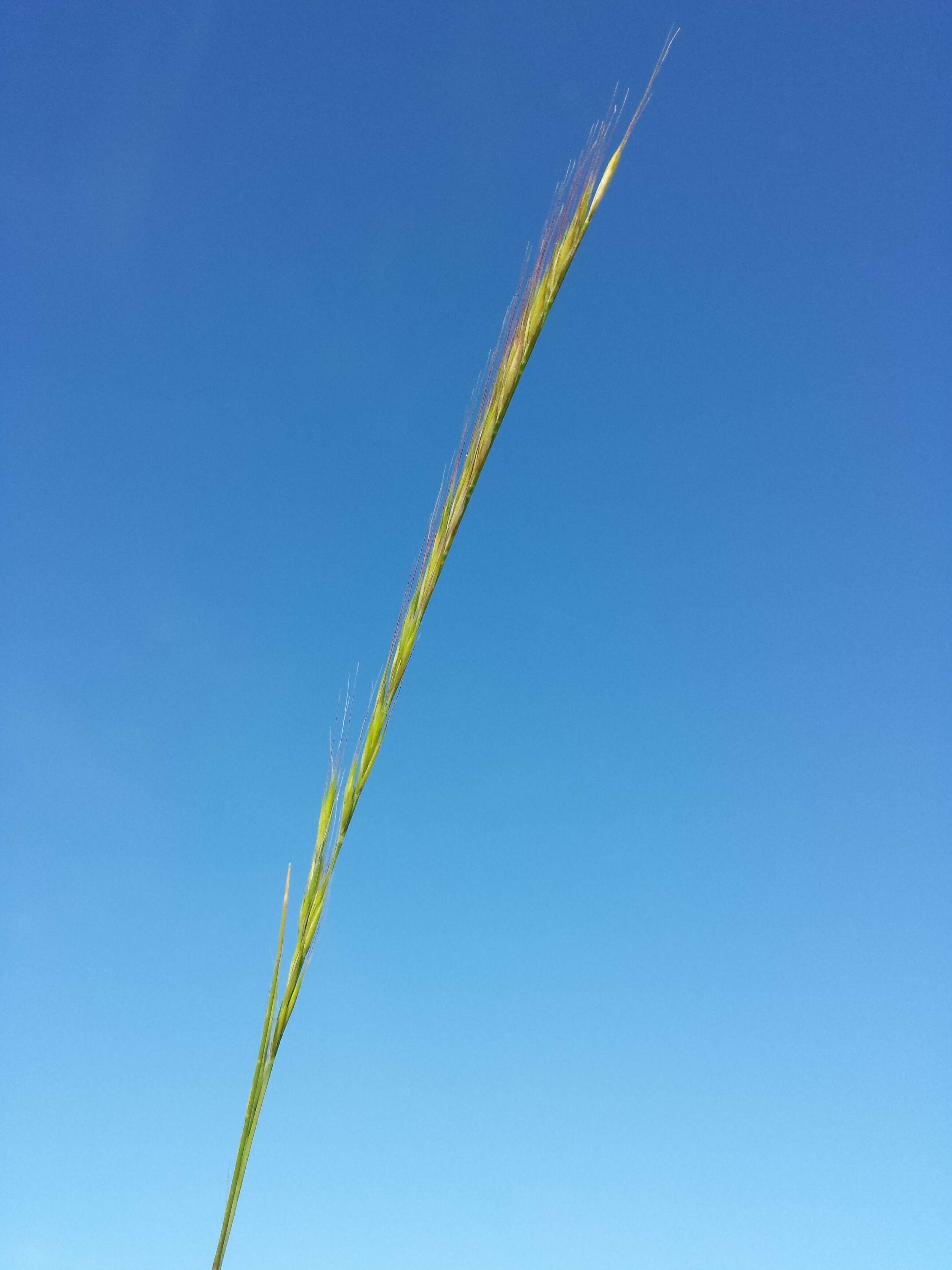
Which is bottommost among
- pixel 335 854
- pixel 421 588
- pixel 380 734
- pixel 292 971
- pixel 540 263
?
pixel 292 971

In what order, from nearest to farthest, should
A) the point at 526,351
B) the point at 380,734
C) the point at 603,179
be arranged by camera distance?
1. the point at 380,734
2. the point at 526,351
3. the point at 603,179

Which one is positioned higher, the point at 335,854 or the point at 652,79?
the point at 652,79

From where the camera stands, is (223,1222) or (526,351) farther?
(526,351)

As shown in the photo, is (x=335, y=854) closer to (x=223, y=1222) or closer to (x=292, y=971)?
(x=292, y=971)

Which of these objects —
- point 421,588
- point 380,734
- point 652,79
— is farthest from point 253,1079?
point 652,79

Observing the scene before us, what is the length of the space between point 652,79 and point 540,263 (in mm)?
511

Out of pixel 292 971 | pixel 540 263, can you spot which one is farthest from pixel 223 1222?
pixel 540 263

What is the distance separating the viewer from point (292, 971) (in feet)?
4.67

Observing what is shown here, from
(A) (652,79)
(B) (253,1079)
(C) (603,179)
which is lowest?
(B) (253,1079)

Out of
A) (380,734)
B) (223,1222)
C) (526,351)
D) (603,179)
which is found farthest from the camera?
(603,179)

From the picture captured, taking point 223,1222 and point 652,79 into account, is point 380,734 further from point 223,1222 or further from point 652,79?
point 652,79

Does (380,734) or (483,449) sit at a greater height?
(483,449)

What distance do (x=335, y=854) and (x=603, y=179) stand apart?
1.41m

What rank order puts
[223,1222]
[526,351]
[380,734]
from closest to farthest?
[223,1222] < [380,734] < [526,351]
